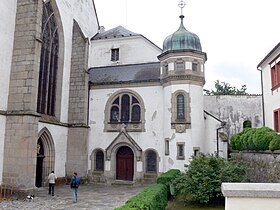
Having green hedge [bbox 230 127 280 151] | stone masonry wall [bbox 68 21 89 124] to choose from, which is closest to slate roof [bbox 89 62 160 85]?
stone masonry wall [bbox 68 21 89 124]

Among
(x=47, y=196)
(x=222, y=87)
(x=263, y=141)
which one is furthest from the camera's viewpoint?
(x=222, y=87)

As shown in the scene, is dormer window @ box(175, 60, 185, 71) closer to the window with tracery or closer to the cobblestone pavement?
the window with tracery

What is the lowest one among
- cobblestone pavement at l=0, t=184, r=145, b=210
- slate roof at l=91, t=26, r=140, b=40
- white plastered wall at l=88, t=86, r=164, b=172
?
cobblestone pavement at l=0, t=184, r=145, b=210

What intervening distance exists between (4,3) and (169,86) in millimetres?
11662

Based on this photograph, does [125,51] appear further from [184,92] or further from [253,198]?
[253,198]

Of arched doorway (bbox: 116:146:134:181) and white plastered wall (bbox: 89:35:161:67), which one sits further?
white plastered wall (bbox: 89:35:161:67)

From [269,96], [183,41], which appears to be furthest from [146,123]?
[269,96]

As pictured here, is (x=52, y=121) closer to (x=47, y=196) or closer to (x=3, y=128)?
(x=3, y=128)

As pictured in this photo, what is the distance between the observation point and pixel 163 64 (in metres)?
22.6

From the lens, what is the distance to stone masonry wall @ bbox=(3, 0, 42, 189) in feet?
52.9

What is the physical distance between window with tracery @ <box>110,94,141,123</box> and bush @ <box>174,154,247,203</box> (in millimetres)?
8787

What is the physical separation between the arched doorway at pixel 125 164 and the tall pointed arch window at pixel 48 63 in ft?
19.3

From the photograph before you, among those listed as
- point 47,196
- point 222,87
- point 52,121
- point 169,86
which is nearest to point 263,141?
point 169,86

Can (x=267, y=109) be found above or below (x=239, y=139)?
above
